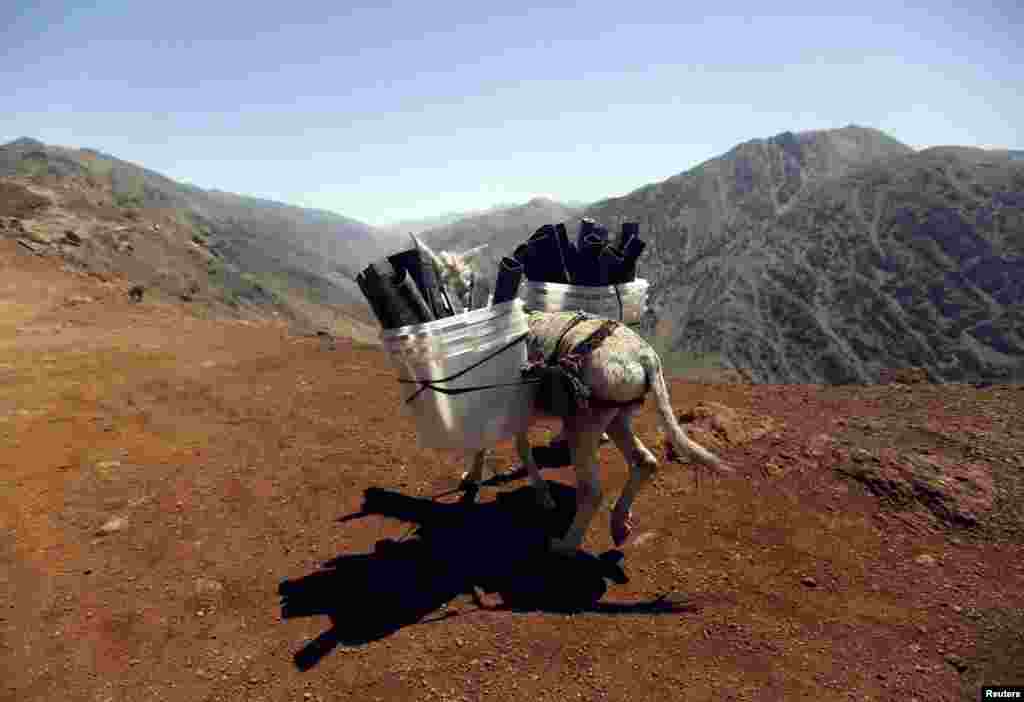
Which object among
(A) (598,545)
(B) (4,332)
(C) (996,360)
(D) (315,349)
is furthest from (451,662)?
(C) (996,360)

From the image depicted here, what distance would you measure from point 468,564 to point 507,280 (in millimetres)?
2840

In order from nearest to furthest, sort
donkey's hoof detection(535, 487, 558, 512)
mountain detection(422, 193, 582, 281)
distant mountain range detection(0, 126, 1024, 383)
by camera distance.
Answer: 1. donkey's hoof detection(535, 487, 558, 512)
2. distant mountain range detection(0, 126, 1024, 383)
3. mountain detection(422, 193, 582, 281)

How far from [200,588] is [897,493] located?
7132 millimetres

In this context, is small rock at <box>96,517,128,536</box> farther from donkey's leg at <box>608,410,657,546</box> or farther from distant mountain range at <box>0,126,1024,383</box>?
distant mountain range at <box>0,126,1024,383</box>

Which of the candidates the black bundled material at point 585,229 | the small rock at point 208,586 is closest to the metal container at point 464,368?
the small rock at point 208,586

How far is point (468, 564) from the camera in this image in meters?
5.61

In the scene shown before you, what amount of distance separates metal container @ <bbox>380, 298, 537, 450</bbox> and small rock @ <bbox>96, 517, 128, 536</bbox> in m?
3.36

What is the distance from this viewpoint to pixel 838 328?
185 ft

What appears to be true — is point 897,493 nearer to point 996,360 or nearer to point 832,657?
point 832,657

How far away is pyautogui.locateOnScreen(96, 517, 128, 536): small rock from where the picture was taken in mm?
5758

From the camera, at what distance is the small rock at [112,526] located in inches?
227

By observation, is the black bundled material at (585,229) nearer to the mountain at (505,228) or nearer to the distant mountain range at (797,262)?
the distant mountain range at (797,262)

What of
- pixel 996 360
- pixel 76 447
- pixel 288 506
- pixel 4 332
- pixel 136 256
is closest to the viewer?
pixel 288 506

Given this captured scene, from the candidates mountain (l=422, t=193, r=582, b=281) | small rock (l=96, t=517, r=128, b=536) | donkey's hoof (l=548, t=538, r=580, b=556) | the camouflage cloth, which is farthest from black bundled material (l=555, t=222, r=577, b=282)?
mountain (l=422, t=193, r=582, b=281)
